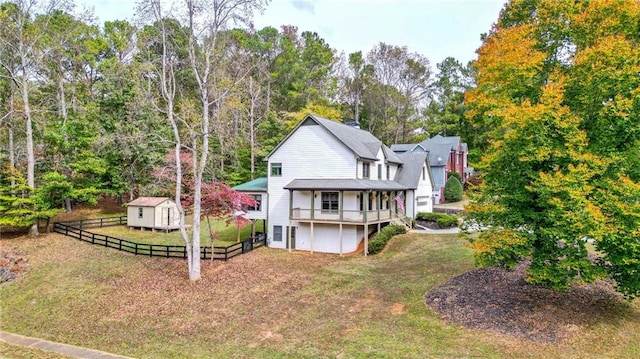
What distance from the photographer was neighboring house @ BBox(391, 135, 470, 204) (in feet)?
131

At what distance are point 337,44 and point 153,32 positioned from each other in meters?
40.1

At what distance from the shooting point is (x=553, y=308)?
40.8ft

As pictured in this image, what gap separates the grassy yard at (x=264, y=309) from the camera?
10828 millimetres

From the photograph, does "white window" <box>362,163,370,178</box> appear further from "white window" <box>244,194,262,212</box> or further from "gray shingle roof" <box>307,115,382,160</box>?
"white window" <box>244,194,262,212</box>

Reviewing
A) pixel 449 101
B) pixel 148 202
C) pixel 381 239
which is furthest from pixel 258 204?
pixel 449 101

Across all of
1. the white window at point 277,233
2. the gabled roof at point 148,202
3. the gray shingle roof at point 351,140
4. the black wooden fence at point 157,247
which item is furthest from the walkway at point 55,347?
the gray shingle roof at point 351,140

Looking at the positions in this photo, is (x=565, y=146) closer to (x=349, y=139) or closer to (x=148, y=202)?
(x=349, y=139)

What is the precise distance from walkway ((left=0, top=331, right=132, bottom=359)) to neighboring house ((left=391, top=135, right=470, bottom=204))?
106 ft

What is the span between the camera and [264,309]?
14141 millimetres

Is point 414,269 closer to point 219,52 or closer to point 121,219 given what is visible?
point 219,52

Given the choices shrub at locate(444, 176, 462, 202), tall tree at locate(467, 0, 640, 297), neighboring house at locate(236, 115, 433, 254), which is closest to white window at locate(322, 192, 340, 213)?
neighboring house at locate(236, 115, 433, 254)

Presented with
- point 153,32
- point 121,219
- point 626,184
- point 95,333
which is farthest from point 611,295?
point 121,219

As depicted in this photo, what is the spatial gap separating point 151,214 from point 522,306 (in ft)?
81.6

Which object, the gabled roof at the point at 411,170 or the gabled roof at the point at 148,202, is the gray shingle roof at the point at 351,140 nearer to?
the gabled roof at the point at 411,170
